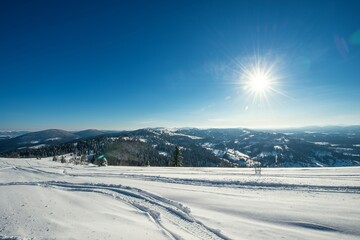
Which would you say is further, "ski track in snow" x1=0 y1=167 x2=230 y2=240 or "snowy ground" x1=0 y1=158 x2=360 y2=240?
"ski track in snow" x1=0 y1=167 x2=230 y2=240

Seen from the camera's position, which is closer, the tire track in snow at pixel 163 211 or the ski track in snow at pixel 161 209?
the tire track in snow at pixel 163 211

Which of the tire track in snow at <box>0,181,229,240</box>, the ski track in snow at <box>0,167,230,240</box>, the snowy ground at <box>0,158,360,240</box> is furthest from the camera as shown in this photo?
the ski track in snow at <box>0,167,230,240</box>

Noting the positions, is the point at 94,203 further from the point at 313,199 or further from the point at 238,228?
the point at 313,199

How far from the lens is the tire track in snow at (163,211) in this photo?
291 inches

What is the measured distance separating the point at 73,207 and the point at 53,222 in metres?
2.34

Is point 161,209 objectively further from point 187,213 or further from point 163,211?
point 187,213

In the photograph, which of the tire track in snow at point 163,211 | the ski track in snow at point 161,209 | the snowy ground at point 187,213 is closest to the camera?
the snowy ground at point 187,213

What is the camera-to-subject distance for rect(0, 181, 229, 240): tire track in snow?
24.2ft


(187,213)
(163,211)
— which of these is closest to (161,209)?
(163,211)

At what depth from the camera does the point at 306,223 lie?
7.88 m

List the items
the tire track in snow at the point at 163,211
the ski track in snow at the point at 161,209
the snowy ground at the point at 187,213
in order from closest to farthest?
the snowy ground at the point at 187,213
the tire track in snow at the point at 163,211
the ski track in snow at the point at 161,209

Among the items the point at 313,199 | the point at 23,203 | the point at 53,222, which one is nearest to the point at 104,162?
the point at 23,203

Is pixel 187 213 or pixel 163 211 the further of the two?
pixel 163 211

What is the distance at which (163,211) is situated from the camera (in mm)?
9953
